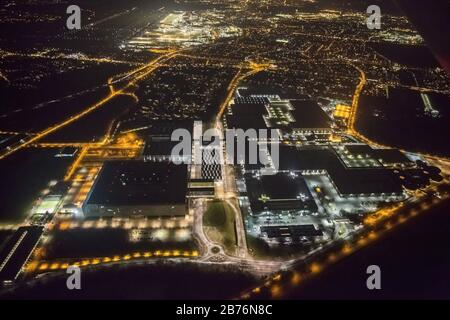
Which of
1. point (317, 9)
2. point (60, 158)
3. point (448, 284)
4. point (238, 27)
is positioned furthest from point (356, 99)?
point (317, 9)

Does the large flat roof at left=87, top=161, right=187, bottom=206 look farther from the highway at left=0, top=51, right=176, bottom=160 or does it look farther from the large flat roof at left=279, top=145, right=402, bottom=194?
the highway at left=0, top=51, right=176, bottom=160

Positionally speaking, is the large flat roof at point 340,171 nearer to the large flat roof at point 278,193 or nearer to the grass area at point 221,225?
the large flat roof at point 278,193

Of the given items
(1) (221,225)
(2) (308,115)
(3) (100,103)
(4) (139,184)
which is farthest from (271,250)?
(3) (100,103)

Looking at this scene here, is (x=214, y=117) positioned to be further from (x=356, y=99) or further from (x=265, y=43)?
(x=265, y=43)

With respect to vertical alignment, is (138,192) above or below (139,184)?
below

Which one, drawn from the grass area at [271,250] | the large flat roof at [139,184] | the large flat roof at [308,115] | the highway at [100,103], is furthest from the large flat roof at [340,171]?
the highway at [100,103]

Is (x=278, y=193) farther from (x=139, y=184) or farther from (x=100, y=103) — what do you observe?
(x=100, y=103)

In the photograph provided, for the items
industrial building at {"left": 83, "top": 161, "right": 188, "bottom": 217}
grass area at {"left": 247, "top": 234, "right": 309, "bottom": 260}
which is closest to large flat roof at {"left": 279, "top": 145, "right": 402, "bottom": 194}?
grass area at {"left": 247, "top": 234, "right": 309, "bottom": 260}
